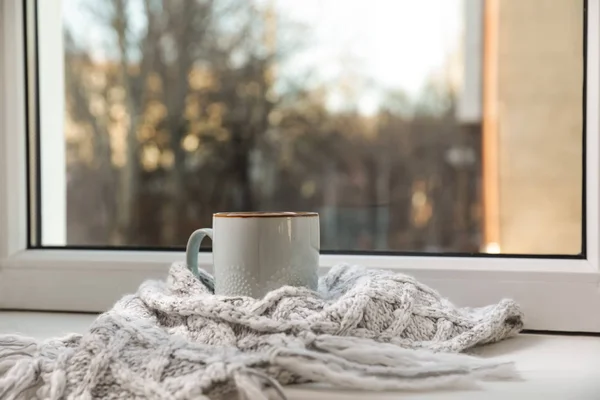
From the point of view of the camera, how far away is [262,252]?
0.50 m

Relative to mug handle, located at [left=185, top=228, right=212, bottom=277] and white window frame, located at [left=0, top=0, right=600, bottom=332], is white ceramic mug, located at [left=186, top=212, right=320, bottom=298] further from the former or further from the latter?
white window frame, located at [left=0, top=0, right=600, bottom=332]

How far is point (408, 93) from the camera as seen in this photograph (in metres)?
2.03

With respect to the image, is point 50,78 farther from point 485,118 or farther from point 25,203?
point 485,118

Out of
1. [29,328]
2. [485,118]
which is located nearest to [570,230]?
[29,328]

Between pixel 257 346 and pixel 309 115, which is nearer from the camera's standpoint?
pixel 257 346

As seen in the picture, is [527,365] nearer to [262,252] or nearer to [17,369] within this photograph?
[262,252]

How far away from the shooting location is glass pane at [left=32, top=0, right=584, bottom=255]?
69.6 inches

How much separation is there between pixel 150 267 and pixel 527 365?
1.36ft

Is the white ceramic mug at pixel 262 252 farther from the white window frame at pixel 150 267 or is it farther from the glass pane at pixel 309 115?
the glass pane at pixel 309 115

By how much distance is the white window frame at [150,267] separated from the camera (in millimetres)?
618

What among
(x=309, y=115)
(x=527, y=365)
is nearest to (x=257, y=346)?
(x=527, y=365)

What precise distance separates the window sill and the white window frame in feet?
0.10

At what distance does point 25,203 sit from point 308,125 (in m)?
1.35

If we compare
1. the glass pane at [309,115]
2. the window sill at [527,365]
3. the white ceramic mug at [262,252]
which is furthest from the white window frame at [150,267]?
the glass pane at [309,115]
